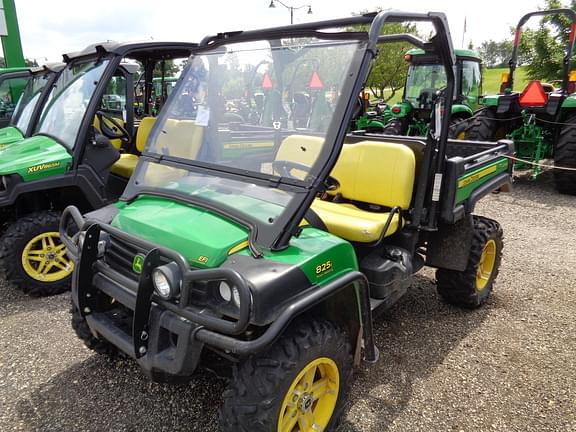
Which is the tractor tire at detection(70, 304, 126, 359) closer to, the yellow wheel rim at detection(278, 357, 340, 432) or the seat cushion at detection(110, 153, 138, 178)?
the yellow wheel rim at detection(278, 357, 340, 432)

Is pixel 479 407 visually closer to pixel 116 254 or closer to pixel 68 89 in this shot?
pixel 116 254

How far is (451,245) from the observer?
3.34 meters

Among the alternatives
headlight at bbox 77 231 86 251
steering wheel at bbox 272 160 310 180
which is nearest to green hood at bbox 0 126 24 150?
headlight at bbox 77 231 86 251

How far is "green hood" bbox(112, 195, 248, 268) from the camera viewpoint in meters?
1.95

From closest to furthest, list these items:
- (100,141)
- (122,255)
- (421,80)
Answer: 1. (122,255)
2. (100,141)
3. (421,80)

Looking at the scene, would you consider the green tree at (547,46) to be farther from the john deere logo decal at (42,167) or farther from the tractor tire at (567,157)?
the john deere logo decal at (42,167)

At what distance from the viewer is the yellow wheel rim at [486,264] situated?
12.1 feet

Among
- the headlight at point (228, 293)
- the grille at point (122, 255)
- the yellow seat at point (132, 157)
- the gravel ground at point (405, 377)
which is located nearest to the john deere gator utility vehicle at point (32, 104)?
the yellow seat at point (132, 157)

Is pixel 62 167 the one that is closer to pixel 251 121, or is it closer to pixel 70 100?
pixel 70 100

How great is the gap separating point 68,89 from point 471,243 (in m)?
3.96

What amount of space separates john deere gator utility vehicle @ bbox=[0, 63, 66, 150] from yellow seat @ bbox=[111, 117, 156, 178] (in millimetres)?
986

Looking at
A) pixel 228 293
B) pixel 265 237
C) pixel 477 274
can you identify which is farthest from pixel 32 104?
pixel 477 274

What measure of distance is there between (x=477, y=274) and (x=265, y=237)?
2199 millimetres

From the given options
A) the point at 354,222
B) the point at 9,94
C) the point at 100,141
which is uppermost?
the point at 9,94
